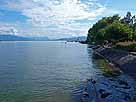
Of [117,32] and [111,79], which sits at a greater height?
[117,32]

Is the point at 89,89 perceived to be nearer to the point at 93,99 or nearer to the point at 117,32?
the point at 93,99

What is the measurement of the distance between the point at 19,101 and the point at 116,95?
13.1 metres

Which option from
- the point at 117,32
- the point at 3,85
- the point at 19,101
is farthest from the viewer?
the point at 117,32

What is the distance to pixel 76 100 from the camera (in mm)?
32125

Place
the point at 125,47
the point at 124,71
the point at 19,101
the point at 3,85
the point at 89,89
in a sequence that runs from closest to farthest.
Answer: the point at 19,101 < the point at 89,89 < the point at 3,85 < the point at 124,71 < the point at 125,47

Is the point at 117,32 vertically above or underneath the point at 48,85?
above

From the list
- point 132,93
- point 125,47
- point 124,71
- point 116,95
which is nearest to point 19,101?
point 116,95

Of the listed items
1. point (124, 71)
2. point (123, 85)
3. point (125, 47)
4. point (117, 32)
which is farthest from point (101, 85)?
point (117, 32)

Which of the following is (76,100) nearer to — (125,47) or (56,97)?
(56,97)

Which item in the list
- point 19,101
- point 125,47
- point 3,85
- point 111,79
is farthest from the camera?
point 125,47

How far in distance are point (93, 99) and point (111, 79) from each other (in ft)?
52.6

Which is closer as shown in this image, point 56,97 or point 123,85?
point 56,97

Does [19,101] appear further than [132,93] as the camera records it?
No

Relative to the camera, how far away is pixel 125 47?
81.7 m
